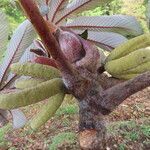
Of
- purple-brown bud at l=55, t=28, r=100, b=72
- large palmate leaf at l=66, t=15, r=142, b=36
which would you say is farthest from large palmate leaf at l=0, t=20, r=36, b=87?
purple-brown bud at l=55, t=28, r=100, b=72

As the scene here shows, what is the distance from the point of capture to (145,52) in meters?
0.68

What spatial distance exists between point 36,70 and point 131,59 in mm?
165

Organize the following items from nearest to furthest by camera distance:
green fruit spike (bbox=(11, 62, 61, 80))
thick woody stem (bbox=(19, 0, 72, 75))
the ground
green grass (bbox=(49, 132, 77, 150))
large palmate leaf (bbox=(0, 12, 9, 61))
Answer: thick woody stem (bbox=(19, 0, 72, 75)) → green fruit spike (bbox=(11, 62, 61, 80)) → large palmate leaf (bbox=(0, 12, 9, 61)) → the ground → green grass (bbox=(49, 132, 77, 150))

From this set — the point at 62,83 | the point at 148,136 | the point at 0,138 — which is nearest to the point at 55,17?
the point at 62,83

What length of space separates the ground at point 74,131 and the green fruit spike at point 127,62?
70 centimetres

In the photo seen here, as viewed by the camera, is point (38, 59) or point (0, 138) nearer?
point (38, 59)

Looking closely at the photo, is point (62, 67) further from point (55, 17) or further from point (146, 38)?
point (55, 17)

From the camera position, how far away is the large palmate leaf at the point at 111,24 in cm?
95

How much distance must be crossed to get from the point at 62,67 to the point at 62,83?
0.05m

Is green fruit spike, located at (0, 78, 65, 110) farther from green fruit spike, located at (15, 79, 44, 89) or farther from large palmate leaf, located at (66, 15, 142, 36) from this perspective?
large palmate leaf, located at (66, 15, 142, 36)

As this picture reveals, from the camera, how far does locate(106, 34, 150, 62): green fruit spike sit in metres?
0.71

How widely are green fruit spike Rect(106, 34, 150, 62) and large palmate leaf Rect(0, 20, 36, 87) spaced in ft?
0.92

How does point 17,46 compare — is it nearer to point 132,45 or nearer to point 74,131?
point 132,45

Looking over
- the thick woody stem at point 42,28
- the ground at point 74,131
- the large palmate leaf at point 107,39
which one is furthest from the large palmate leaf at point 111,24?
the ground at point 74,131
